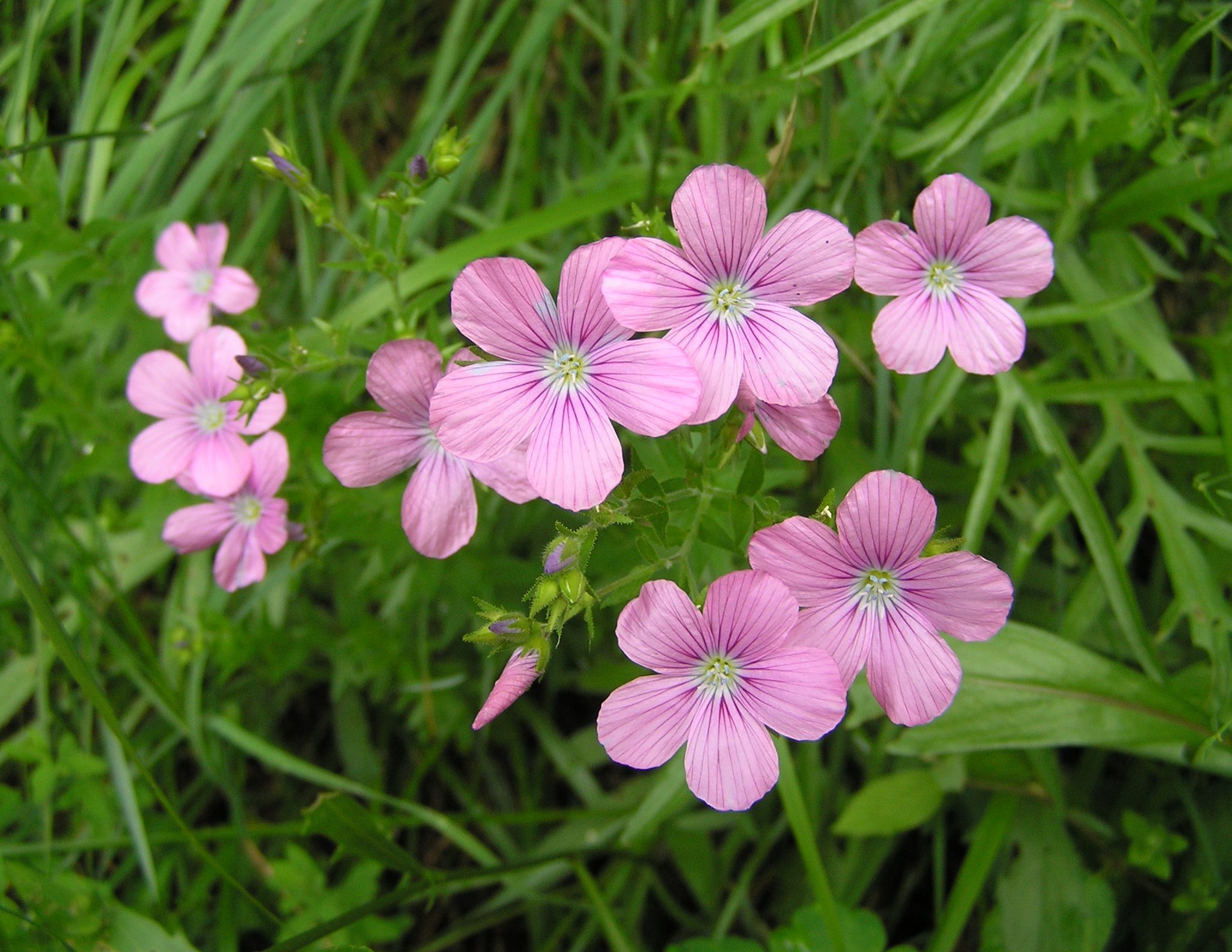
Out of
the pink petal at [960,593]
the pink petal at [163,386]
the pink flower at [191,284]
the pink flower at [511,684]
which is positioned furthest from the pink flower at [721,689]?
the pink flower at [191,284]

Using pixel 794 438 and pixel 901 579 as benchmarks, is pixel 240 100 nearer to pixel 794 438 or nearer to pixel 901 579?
pixel 794 438

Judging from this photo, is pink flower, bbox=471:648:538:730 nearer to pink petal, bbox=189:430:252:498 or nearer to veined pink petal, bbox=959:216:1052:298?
pink petal, bbox=189:430:252:498

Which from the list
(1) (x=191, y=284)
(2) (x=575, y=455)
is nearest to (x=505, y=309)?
(2) (x=575, y=455)

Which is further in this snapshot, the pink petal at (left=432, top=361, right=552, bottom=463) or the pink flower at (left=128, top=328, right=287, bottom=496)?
the pink flower at (left=128, top=328, right=287, bottom=496)

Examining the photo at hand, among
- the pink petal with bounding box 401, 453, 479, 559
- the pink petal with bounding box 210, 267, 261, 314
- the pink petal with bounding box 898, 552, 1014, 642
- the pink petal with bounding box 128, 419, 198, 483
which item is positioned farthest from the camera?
the pink petal with bounding box 210, 267, 261, 314

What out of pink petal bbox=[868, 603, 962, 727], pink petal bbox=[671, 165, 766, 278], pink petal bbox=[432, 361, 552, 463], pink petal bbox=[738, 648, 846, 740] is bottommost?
pink petal bbox=[868, 603, 962, 727]

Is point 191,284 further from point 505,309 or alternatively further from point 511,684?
point 511,684

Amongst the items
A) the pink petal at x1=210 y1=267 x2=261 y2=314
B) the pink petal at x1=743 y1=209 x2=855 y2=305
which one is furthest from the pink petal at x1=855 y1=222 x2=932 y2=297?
the pink petal at x1=210 y1=267 x2=261 y2=314

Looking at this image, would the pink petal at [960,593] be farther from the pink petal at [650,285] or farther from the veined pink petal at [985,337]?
the pink petal at [650,285]
